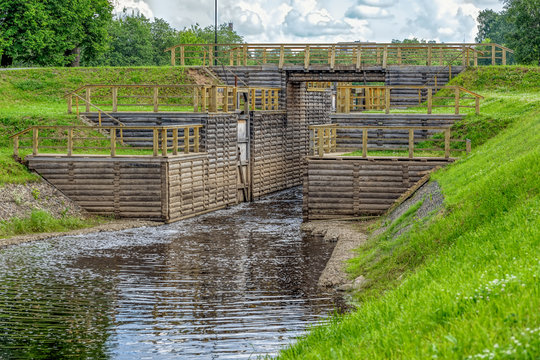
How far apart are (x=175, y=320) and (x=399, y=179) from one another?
1469 centimetres

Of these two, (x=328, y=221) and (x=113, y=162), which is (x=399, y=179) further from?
(x=113, y=162)

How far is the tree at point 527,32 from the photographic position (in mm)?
57438

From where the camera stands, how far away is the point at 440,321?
31.0ft

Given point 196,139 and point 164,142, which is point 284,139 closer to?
point 196,139

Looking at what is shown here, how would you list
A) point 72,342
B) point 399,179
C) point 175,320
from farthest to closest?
point 399,179 → point 175,320 → point 72,342

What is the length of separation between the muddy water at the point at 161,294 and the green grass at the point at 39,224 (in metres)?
1.35

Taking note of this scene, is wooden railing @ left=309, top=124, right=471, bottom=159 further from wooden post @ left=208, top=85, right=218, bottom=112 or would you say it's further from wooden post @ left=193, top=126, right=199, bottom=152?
wooden post @ left=193, top=126, right=199, bottom=152

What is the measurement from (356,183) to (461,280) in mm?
18043

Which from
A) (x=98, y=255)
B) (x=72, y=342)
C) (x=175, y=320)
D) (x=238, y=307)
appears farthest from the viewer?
(x=98, y=255)

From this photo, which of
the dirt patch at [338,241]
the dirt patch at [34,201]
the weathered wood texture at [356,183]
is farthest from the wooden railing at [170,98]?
the dirt patch at [338,241]

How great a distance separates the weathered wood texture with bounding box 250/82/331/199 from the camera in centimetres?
4088

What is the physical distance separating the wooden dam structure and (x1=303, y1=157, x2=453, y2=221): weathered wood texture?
36 millimetres

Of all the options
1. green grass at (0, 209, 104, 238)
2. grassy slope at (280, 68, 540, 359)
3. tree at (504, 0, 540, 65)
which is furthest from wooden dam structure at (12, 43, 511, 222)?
tree at (504, 0, 540, 65)

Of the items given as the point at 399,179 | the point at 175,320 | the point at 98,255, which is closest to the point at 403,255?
the point at 175,320
